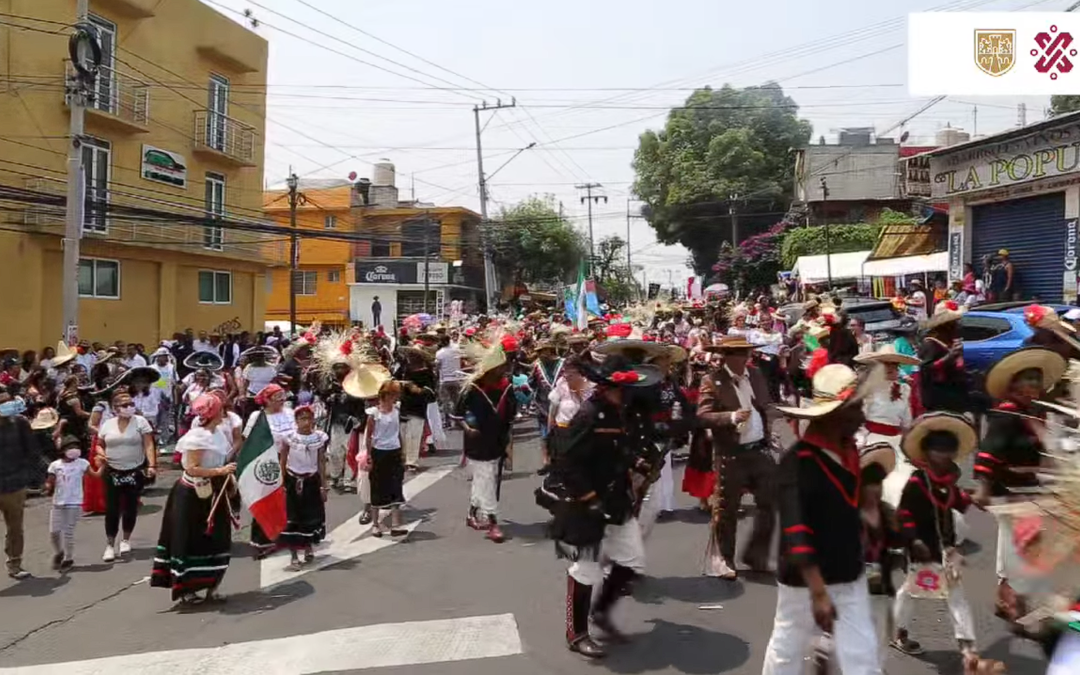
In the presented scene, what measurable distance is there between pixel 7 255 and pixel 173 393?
859 centimetres

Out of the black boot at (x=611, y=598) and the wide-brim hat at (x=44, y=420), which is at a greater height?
the wide-brim hat at (x=44, y=420)

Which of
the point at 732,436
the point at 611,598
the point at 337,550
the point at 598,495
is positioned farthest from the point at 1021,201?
the point at 598,495

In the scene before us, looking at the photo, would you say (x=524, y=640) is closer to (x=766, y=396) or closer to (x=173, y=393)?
(x=766, y=396)

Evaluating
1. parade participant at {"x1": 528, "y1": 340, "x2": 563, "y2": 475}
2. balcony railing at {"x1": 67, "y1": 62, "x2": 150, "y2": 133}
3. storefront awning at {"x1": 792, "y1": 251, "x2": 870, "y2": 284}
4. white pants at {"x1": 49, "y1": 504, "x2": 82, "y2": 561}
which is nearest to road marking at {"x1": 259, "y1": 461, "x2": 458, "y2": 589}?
white pants at {"x1": 49, "y1": 504, "x2": 82, "y2": 561}

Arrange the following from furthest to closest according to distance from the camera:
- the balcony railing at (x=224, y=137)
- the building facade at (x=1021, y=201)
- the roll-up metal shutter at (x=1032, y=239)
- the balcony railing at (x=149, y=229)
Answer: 1. the balcony railing at (x=224, y=137)
2. the balcony railing at (x=149, y=229)
3. the roll-up metal shutter at (x=1032, y=239)
4. the building facade at (x=1021, y=201)

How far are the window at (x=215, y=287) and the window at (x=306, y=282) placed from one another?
22731 mm

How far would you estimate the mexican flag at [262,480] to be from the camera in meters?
7.34

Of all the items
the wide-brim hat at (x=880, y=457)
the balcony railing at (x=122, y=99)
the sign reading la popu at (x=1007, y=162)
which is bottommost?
the wide-brim hat at (x=880, y=457)

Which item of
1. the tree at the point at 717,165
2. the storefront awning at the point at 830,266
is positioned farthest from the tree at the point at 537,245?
the storefront awning at the point at 830,266

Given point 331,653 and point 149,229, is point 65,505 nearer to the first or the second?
point 331,653

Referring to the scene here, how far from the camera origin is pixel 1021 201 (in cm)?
2062

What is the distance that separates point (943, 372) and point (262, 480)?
5766 millimetres

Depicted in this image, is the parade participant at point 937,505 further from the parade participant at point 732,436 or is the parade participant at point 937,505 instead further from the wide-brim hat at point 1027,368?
the parade participant at point 732,436

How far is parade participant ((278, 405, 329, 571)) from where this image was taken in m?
7.87
